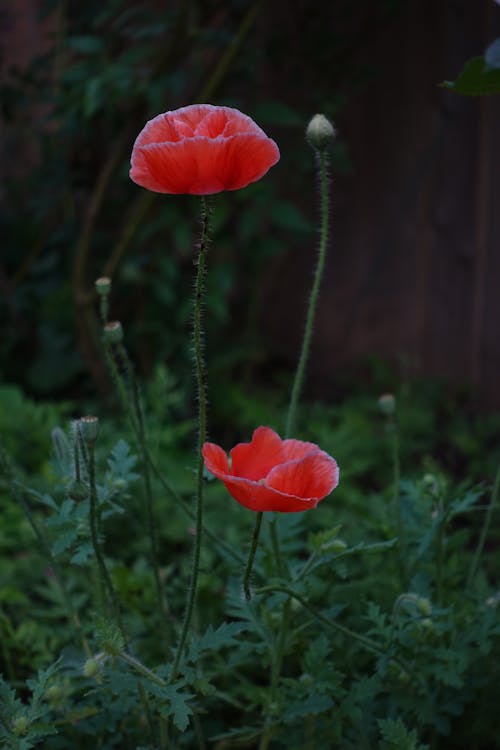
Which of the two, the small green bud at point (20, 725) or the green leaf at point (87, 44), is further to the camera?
the green leaf at point (87, 44)

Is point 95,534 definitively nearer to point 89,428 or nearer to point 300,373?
point 89,428

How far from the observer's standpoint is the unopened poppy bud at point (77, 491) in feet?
4.65

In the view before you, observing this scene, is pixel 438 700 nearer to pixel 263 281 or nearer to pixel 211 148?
pixel 211 148

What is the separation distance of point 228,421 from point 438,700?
1.91 metres

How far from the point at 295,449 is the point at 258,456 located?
5 centimetres

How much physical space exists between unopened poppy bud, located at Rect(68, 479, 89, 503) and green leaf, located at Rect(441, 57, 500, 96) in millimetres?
749

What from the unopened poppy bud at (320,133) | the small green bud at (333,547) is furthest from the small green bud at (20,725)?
the unopened poppy bud at (320,133)

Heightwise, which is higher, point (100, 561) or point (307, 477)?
point (307, 477)

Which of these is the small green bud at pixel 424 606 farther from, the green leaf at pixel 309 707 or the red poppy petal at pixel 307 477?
the red poppy petal at pixel 307 477

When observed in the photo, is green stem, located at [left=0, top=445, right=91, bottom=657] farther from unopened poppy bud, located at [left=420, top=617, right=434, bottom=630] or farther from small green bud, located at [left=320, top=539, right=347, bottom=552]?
unopened poppy bud, located at [left=420, top=617, right=434, bottom=630]

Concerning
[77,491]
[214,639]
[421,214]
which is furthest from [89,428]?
[421,214]

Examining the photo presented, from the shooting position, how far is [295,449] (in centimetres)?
133

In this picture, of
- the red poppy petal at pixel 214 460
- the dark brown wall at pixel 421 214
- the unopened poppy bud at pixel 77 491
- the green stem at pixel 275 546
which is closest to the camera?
the red poppy petal at pixel 214 460

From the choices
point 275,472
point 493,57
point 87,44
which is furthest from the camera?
point 87,44
